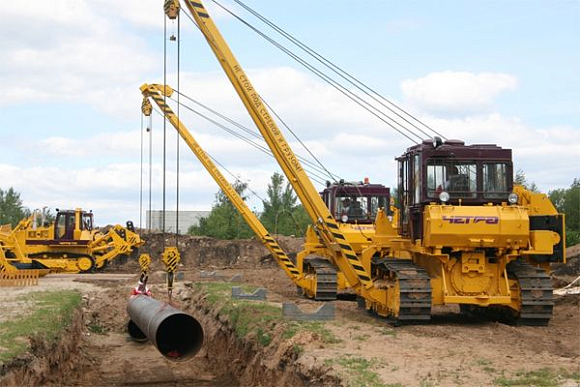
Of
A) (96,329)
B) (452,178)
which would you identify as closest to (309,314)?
(452,178)

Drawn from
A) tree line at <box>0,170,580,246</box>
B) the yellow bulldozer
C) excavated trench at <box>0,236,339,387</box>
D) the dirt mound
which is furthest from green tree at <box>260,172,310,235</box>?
excavated trench at <box>0,236,339,387</box>

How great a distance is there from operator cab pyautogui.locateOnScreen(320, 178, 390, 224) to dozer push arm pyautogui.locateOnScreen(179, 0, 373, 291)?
711 centimetres

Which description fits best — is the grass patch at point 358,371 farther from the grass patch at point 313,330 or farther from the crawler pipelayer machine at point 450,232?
the crawler pipelayer machine at point 450,232

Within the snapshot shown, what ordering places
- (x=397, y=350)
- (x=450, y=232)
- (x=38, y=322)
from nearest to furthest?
1. (x=397, y=350)
2. (x=450, y=232)
3. (x=38, y=322)

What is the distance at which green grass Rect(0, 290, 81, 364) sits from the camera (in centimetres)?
1484

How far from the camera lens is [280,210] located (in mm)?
80938

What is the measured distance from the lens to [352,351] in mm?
13070

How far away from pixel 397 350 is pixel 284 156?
702 centimetres

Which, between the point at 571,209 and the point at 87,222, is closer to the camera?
the point at 87,222

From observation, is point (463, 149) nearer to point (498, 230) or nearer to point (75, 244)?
point (498, 230)

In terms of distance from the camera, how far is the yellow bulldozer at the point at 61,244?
136ft

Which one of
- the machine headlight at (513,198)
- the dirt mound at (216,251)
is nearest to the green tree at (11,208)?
the dirt mound at (216,251)

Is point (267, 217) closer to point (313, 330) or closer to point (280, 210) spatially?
point (280, 210)

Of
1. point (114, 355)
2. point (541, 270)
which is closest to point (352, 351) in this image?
point (541, 270)
